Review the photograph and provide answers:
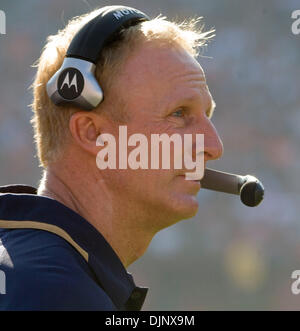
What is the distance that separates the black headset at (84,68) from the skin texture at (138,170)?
0.11 feet

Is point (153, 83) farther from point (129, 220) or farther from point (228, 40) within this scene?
point (228, 40)

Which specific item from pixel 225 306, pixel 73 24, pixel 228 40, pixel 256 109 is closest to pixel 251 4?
pixel 228 40

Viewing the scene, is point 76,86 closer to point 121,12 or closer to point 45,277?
point 121,12

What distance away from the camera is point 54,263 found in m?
0.85

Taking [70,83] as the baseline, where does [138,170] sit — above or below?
below

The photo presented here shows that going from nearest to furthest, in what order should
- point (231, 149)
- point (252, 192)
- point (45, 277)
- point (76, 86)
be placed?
point (45, 277), point (76, 86), point (252, 192), point (231, 149)

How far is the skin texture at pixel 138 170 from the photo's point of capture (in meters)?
1.13

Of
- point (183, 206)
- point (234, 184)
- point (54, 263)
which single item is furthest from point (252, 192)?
point (54, 263)

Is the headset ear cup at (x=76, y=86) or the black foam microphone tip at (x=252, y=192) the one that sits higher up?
the headset ear cup at (x=76, y=86)

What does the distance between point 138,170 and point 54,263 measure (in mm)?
325

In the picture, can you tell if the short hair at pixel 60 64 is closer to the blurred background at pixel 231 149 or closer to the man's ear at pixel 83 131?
the man's ear at pixel 83 131

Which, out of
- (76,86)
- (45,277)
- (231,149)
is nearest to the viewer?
(45,277)

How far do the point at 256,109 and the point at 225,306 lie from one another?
1.44m

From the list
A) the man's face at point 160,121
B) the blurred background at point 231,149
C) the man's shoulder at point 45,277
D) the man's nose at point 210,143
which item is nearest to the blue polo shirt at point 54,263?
the man's shoulder at point 45,277
